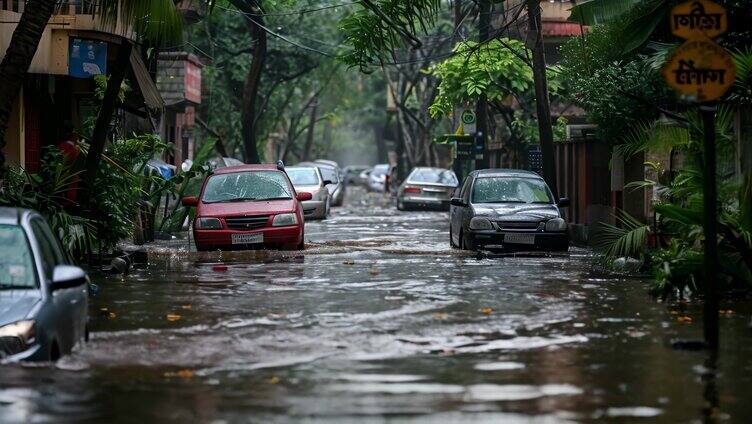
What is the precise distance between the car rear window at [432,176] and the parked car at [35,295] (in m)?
36.7

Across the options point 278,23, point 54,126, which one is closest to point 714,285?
point 54,126

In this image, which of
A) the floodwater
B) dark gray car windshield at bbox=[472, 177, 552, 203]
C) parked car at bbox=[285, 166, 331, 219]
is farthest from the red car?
parked car at bbox=[285, 166, 331, 219]

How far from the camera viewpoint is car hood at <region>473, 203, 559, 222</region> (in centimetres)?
2320

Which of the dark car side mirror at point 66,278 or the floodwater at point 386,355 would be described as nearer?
the floodwater at point 386,355

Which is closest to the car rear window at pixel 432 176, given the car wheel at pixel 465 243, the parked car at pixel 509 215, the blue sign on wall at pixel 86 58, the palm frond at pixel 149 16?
the parked car at pixel 509 215

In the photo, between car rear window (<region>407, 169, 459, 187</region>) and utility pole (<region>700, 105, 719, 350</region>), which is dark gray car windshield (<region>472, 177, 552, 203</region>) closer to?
utility pole (<region>700, 105, 719, 350</region>)

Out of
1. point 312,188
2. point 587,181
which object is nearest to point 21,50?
point 587,181

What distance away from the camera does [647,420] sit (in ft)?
26.8

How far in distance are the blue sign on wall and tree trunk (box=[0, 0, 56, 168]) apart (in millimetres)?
9265

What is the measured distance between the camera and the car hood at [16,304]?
9.55 m

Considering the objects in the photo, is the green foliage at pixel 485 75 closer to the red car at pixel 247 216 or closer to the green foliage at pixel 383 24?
the red car at pixel 247 216

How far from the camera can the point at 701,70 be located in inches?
431

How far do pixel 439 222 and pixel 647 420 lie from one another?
3040cm

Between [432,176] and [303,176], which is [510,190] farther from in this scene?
[432,176]
